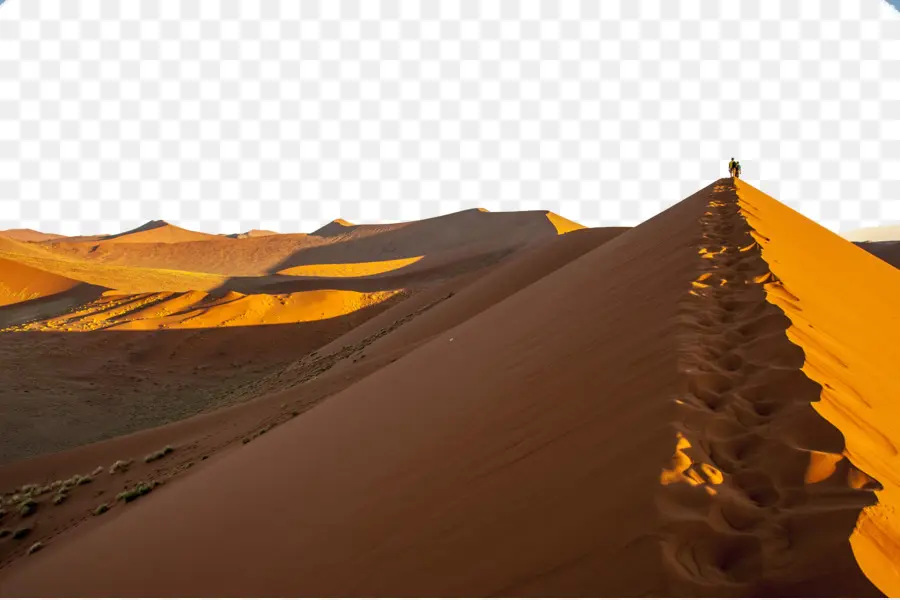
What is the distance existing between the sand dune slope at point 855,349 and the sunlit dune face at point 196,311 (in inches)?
975

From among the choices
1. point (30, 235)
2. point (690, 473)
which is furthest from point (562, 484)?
point (30, 235)

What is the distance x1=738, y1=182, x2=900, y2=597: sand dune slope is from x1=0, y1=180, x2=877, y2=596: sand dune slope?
105 millimetres

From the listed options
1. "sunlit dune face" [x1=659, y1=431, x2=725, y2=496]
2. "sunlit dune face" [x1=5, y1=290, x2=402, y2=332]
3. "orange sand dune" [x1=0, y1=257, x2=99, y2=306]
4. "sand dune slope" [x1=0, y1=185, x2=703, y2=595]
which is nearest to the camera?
"sunlit dune face" [x1=659, y1=431, x2=725, y2=496]

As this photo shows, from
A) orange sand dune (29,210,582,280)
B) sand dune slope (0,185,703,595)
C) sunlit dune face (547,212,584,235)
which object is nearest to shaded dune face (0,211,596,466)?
sand dune slope (0,185,703,595)

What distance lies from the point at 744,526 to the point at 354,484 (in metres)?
2.92

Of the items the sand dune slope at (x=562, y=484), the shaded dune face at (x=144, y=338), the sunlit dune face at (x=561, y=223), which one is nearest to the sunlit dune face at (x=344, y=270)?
the shaded dune face at (x=144, y=338)

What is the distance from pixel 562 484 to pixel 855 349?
3.10 m

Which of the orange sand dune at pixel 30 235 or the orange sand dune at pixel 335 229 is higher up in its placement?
the orange sand dune at pixel 30 235

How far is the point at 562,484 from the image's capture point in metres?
3.16

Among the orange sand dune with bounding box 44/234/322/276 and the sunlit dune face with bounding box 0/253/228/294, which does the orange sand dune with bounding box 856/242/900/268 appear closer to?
the sunlit dune face with bounding box 0/253/228/294

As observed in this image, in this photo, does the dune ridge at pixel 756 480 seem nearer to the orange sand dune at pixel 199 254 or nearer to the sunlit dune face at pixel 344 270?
the sunlit dune face at pixel 344 270

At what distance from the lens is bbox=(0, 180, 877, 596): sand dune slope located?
2396 mm

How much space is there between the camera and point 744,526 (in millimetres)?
2410

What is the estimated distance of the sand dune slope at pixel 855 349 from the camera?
2270 mm
